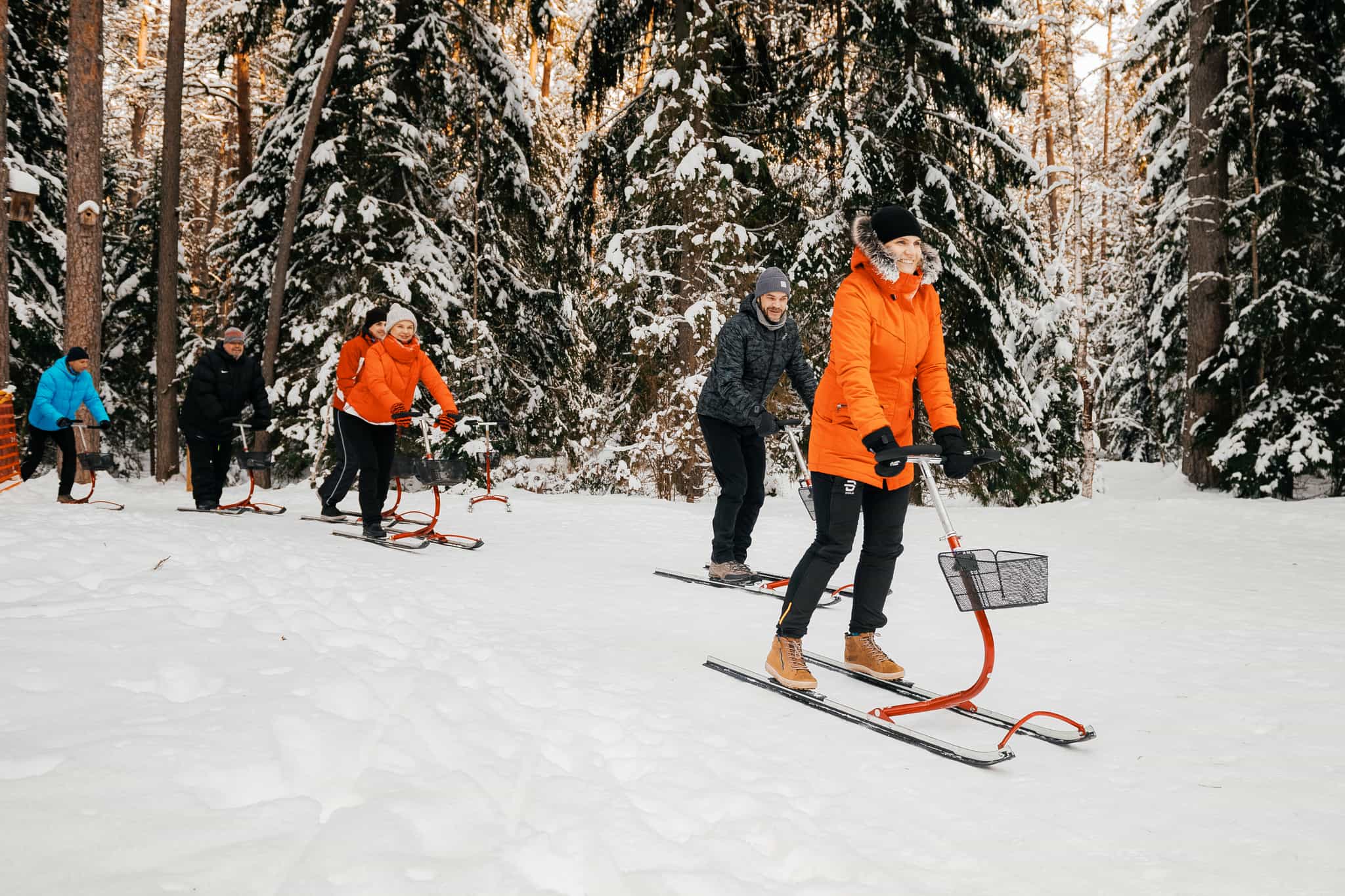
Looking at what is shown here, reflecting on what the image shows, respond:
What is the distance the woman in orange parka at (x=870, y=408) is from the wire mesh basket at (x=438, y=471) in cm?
509

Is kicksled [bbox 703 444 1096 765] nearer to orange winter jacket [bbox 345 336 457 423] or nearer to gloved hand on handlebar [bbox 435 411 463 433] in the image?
gloved hand on handlebar [bbox 435 411 463 433]

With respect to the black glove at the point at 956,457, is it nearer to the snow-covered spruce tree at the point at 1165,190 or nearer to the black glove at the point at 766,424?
the black glove at the point at 766,424

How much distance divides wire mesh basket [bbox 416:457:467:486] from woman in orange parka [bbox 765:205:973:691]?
16.7ft

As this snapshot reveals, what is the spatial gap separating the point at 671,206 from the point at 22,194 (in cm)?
938

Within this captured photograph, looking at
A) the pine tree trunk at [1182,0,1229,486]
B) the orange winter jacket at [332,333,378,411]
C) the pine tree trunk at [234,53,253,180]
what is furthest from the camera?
the pine tree trunk at [234,53,253,180]

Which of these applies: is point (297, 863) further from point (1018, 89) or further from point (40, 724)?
point (1018, 89)

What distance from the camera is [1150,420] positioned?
2028 centimetres

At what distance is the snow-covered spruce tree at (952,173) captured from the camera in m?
12.4

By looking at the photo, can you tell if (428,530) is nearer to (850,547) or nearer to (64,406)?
(850,547)

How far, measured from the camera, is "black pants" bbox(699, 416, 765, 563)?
23.2 feet

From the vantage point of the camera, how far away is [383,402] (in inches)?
334

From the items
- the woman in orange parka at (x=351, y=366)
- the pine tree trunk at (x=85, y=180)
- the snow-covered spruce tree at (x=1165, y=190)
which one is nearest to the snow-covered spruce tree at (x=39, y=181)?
the pine tree trunk at (x=85, y=180)

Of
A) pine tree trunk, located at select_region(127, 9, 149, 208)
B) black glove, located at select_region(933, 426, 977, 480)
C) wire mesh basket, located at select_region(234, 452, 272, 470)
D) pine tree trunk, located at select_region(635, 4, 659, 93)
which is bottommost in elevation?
wire mesh basket, located at select_region(234, 452, 272, 470)

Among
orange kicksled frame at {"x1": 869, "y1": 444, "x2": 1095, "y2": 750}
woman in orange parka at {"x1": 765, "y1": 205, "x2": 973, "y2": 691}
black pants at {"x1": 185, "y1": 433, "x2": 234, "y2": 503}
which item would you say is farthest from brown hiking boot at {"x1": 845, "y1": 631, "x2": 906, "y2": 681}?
black pants at {"x1": 185, "y1": 433, "x2": 234, "y2": 503}
